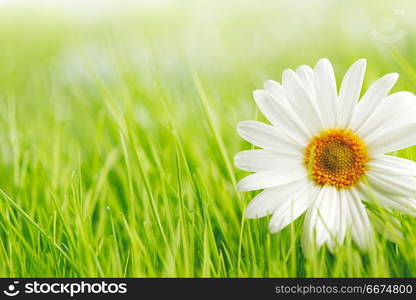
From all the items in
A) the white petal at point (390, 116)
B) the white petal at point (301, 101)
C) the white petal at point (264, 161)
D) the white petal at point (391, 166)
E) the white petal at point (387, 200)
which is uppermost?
the white petal at point (301, 101)

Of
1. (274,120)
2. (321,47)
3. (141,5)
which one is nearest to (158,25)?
(141,5)

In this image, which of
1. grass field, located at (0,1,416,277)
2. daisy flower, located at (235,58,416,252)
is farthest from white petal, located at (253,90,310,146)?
grass field, located at (0,1,416,277)

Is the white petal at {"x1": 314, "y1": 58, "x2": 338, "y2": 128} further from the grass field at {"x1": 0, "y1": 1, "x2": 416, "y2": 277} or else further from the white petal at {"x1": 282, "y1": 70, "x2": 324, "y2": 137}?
the grass field at {"x1": 0, "y1": 1, "x2": 416, "y2": 277}

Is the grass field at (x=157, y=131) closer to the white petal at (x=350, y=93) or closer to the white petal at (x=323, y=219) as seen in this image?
the white petal at (x=323, y=219)

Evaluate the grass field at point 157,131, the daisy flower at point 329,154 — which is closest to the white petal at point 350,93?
the daisy flower at point 329,154

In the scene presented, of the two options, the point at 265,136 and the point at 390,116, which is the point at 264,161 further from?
the point at 390,116

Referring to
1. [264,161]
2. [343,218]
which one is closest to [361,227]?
[343,218]

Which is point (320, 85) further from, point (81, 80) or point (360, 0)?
point (81, 80)
